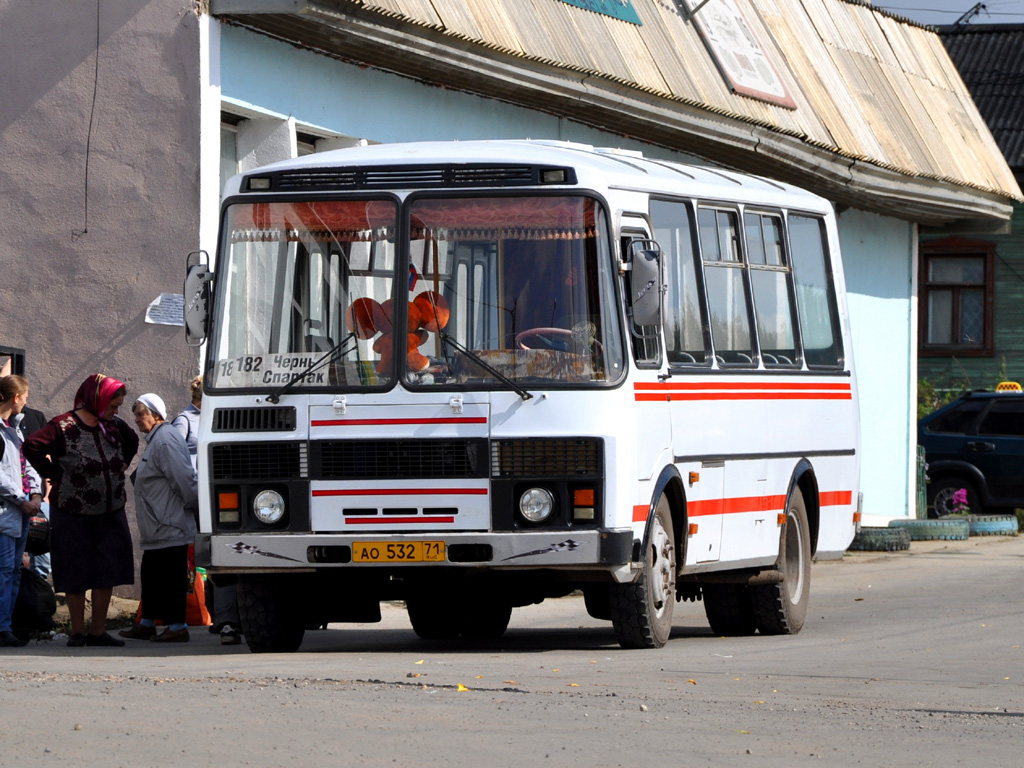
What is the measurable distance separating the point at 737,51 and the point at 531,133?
12.7 ft

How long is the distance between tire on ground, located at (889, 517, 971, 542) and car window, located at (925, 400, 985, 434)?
3.48 m

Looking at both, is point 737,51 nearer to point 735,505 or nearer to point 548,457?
point 735,505

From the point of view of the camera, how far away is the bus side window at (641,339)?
10562mm

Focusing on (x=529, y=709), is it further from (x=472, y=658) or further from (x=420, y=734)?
(x=472, y=658)

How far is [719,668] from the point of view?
10.1 metres

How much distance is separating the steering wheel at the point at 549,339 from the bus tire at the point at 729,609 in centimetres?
313

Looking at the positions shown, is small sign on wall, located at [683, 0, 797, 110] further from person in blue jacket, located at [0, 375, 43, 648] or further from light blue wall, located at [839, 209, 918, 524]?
person in blue jacket, located at [0, 375, 43, 648]

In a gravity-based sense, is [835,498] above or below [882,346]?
below

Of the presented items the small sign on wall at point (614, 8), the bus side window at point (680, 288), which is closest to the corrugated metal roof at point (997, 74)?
the small sign on wall at point (614, 8)

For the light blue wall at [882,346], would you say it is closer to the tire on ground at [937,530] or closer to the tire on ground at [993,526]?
the tire on ground at [993,526]

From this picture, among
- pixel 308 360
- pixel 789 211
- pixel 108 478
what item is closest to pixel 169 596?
pixel 108 478

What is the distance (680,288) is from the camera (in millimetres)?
11625

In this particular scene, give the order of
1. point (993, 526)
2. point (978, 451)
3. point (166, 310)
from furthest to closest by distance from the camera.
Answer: point (978, 451) → point (993, 526) → point (166, 310)

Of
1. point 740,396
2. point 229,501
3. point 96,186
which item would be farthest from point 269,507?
point 96,186
